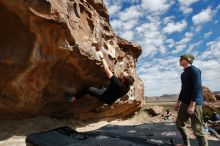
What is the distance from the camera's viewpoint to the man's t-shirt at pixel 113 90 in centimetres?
823

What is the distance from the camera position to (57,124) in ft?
35.3

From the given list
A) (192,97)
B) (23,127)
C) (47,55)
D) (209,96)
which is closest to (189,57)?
(192,97)

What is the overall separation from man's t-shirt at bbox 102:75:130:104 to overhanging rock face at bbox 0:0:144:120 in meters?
1.53

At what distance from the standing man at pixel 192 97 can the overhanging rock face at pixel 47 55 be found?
3315 mm

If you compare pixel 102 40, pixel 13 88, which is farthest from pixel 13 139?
pixel 102 40

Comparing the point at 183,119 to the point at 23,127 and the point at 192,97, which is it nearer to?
the point at 192,97

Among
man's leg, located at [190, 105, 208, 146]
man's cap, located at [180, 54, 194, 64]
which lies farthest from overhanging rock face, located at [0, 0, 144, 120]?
man's leg, located at [190, 105, 208, 146]

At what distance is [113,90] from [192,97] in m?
2.24

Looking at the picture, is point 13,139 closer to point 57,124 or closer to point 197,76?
point 57,124

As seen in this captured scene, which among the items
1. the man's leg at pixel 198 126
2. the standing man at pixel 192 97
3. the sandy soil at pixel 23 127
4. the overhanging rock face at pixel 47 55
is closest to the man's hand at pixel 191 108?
the standing man at pixel 192 97

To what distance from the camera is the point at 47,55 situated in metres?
8.76

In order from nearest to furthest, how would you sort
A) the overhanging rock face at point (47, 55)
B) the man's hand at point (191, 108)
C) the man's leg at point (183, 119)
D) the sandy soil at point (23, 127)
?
the man's hand at point (191, 108) < the man's leg at point (183, 119) < the overhanging rock face at point (47, 55) < the sandy soil at point (23, 127)

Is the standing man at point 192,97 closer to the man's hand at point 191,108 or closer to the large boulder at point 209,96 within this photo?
the man's hand at point 191,108

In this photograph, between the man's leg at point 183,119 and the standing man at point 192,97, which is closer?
the standing man at point 192,97
